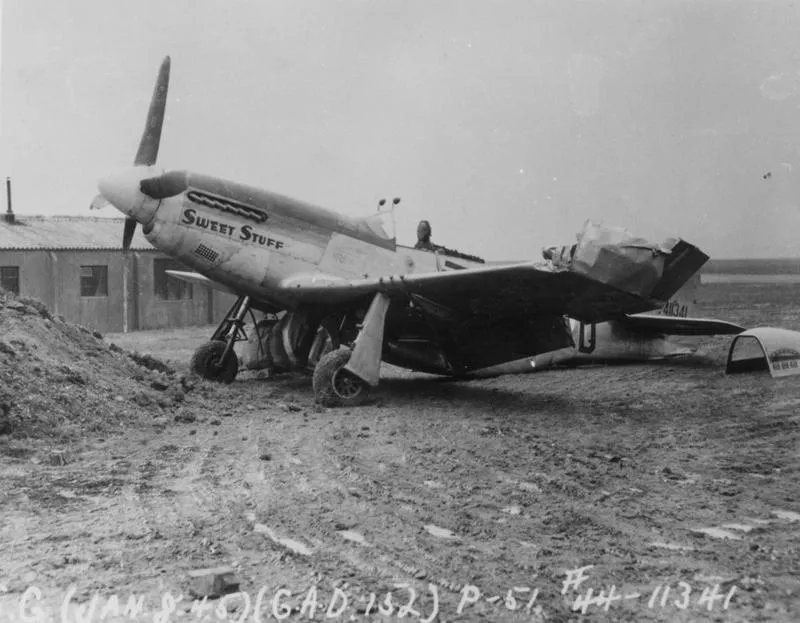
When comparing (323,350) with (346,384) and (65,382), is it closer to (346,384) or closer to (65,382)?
(346,384)

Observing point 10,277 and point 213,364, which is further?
point 10,277

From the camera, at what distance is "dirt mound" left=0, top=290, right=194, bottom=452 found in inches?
240

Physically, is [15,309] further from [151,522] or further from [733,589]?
[733,589]

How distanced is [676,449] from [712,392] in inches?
140

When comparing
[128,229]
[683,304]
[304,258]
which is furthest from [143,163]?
[683,304]

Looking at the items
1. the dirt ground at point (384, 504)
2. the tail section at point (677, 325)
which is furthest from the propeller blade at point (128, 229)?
the tail section at point (677, 325)

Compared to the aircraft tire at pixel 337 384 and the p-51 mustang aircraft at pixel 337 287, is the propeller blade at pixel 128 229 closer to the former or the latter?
the p-51 mustang aircraft at pixel 337 287

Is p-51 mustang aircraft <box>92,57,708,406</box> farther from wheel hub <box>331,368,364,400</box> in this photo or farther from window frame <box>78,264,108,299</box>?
window frame <box>78,264,108,299</box>

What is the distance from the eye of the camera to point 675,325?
1302 centimetres

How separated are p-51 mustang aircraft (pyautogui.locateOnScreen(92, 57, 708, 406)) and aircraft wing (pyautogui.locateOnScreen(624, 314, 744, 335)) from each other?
3915mm

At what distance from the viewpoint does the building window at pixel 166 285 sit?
2234cm

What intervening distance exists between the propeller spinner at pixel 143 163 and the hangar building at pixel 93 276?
36.9ft

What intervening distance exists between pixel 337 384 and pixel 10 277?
14.2 meters

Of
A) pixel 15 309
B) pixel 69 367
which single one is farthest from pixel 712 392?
pixel 15 309
